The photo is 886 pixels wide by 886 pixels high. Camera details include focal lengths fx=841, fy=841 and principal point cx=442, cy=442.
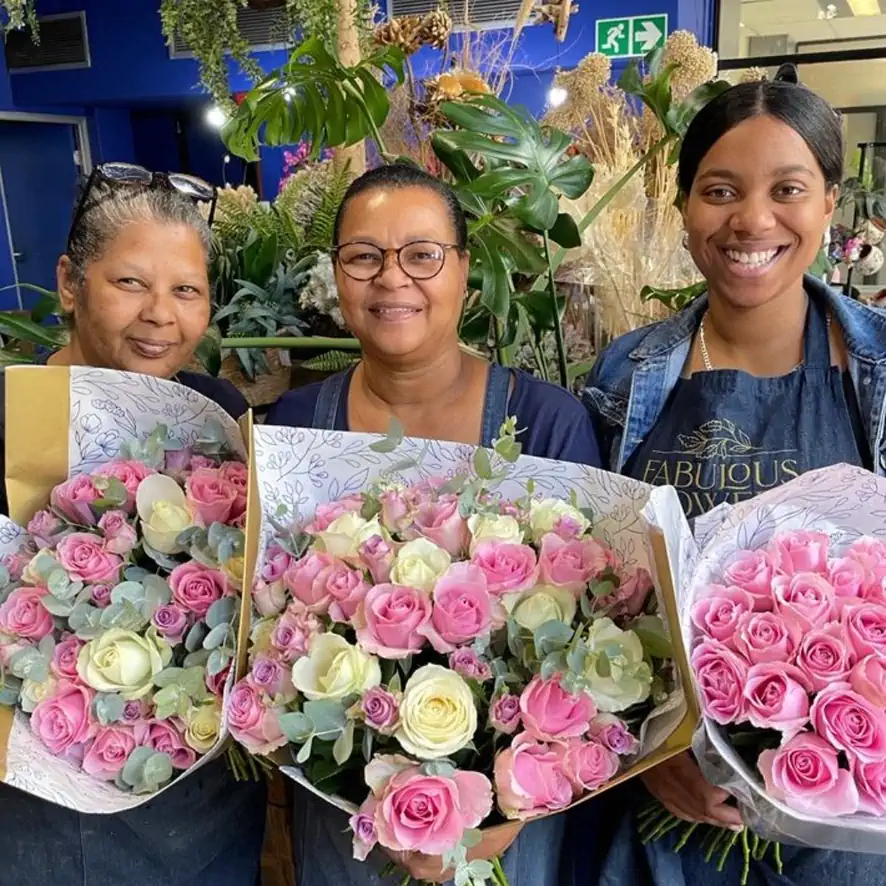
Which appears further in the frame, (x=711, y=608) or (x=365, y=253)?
(x=365, y=253)

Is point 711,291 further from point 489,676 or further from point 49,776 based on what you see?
point 49,776

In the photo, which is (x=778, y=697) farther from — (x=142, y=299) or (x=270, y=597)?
(x=142, y=299)

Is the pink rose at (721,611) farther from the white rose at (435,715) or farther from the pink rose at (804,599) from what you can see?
the white rose at (435,715)

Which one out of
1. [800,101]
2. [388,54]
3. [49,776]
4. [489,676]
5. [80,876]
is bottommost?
[80,876]

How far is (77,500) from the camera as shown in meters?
1.00

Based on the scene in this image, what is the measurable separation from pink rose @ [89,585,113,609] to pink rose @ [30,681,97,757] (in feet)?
0.29

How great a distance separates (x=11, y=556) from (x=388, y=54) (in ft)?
3.92

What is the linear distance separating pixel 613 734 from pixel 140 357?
848mm

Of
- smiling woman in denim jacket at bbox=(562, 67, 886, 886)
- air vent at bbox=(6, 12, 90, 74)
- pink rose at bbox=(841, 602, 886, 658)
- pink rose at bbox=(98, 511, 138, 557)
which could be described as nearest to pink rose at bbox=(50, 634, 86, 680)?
pink rose at bbox=(98, 511, 138, 557)

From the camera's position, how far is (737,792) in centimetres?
77

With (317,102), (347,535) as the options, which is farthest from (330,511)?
(317,102)

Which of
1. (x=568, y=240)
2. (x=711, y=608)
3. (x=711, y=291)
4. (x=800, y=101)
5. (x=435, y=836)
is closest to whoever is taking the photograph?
(x=435, y=836)

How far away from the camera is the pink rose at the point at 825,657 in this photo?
0.73 metres

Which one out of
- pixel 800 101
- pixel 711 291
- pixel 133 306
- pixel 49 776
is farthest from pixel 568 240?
pixel 49 776
